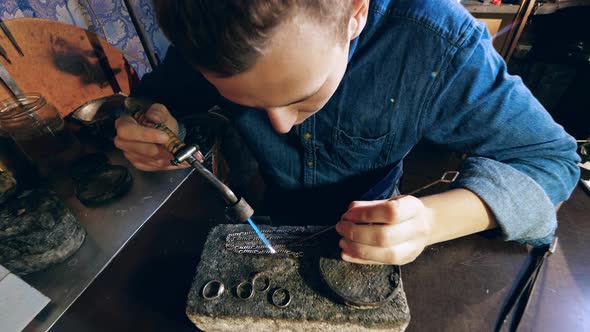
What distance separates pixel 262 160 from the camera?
4.19 feet

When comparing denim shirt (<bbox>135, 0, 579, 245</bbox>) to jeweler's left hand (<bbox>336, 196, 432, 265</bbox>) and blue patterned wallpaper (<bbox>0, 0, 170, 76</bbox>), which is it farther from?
blue patterned wallpaper (<bbox>0, 0, 170, 76</bbox>)

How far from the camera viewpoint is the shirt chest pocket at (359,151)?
1060 mm

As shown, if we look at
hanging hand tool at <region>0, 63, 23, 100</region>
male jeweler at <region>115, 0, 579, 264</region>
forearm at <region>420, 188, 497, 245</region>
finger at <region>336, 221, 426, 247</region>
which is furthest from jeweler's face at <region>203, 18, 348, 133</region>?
hanging hand tool at <region>0, 63, 23, 100</region>

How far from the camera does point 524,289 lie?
0.90 meters

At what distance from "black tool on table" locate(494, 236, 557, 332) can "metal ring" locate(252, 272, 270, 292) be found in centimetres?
71

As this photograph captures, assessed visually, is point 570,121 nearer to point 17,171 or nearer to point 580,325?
point 580,325

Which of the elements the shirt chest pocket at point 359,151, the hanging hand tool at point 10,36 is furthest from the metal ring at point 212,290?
the hanging hand tool at point 10,36

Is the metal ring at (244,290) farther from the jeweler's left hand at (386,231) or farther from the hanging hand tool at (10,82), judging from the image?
the hanging hand tool at (10,82)

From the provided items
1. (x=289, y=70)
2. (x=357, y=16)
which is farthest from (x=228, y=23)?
(x=357, y=16)

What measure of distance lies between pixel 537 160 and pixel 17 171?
2.00 metres

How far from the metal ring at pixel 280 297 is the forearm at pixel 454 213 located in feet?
1.53

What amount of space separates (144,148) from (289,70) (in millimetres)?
767

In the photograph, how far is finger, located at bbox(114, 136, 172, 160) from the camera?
1063 mm

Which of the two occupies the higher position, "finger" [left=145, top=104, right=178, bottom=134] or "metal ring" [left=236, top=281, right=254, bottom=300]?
"finger" [left=145, top=104, right=178, bottom=134]
